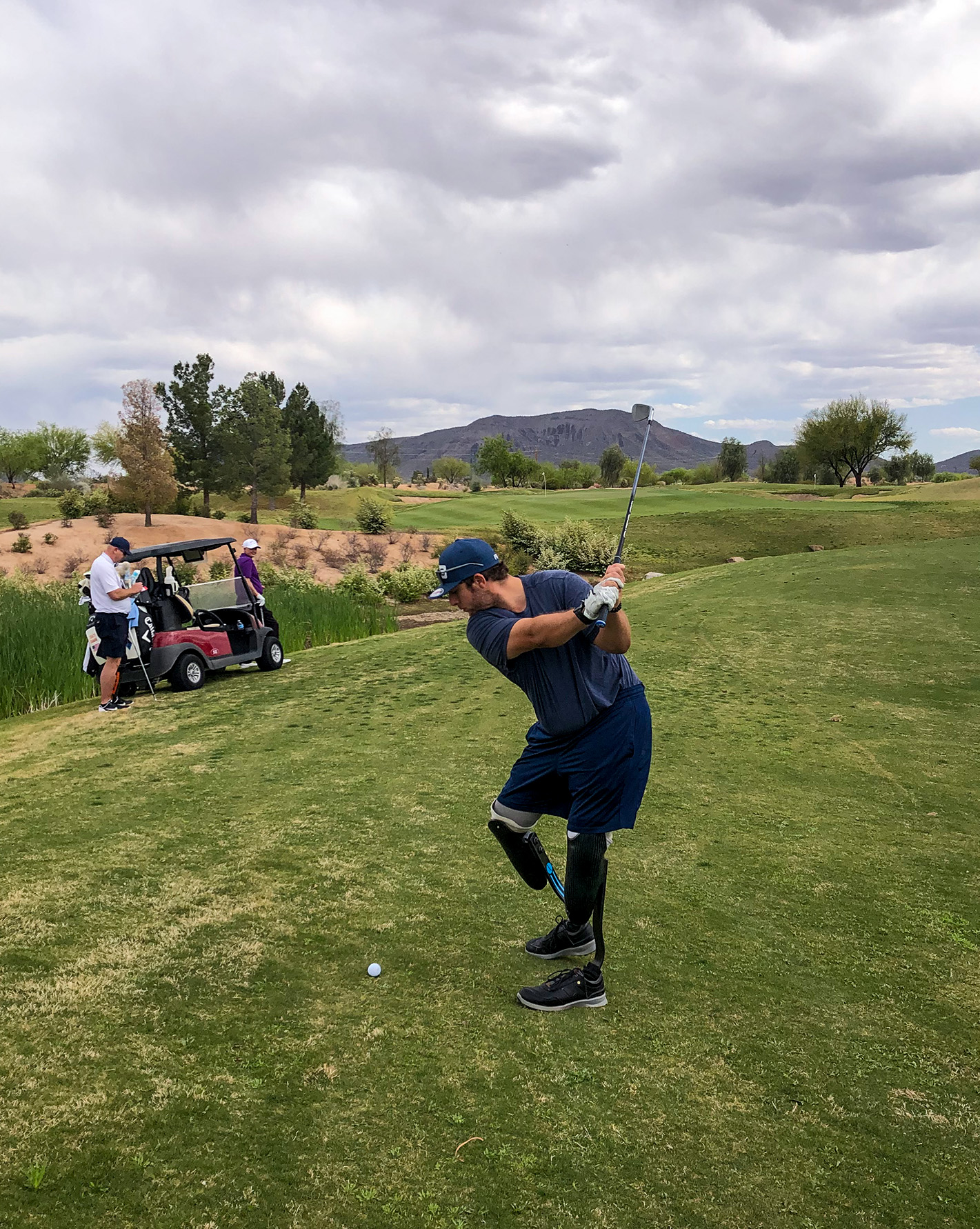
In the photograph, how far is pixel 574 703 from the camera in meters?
3.51

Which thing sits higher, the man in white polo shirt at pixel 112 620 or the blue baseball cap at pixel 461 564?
the blue baseball cap at pixel 461 564

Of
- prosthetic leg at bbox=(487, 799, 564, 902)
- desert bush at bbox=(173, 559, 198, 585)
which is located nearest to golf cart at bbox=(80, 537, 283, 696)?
prosthetic leg at bbox=(487, 799, 564, 902)

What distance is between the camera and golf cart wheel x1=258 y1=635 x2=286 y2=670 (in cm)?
Answer: 1205

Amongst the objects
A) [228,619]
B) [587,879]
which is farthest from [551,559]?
[587,879]

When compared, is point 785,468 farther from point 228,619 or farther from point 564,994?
point 564,994

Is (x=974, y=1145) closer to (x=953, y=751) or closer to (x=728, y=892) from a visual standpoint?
(x=728, y=892)

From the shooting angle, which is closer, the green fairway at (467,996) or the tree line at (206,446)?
the green fairway at (467,996)

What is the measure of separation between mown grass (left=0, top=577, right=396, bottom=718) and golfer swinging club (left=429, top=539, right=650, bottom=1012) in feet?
30.5

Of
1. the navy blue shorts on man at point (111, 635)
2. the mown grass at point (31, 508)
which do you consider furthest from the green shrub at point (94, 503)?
the navy blue shorts on man at point (111, 635)

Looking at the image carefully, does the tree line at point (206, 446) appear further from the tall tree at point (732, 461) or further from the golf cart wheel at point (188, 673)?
the tall tree at point (732, 461)

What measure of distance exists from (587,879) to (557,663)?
36.7 inches

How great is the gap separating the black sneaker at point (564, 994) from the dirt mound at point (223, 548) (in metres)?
25.6

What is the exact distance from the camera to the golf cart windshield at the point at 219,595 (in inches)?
481

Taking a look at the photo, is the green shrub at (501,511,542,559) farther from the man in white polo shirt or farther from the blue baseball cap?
the blue baseball cap
